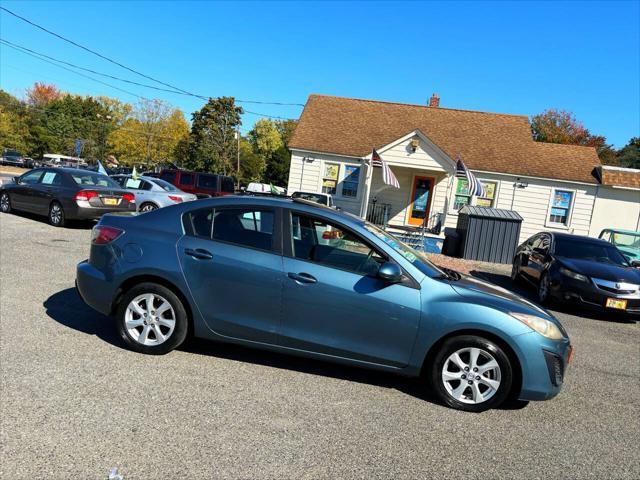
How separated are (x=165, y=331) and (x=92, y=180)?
967 cm

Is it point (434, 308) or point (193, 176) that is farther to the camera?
point (193, 176)

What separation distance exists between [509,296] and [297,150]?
18.1m

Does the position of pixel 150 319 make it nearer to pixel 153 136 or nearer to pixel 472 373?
pixel 472 373

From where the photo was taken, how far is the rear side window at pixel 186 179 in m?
20.5

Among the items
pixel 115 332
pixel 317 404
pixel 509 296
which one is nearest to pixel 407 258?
pixel 509 296

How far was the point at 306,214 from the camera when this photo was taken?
14.5 ft

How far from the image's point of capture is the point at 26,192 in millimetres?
12688

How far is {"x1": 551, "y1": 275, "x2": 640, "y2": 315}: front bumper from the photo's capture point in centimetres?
820

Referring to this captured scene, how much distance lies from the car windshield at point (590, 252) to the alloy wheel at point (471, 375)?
6624 mm

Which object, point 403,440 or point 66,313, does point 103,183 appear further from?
point 403,440

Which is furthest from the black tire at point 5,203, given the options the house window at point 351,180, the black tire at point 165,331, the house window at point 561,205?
the house window at point 561,205

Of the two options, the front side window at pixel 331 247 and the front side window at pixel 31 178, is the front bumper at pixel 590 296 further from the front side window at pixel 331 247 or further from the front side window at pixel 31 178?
the front side window at pixel 31 178

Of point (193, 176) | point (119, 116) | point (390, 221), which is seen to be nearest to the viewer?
point (193, 176)

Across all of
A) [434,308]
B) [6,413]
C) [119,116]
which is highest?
[119,116]
